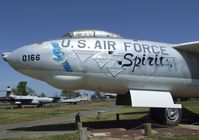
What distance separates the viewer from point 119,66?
46.5 ft

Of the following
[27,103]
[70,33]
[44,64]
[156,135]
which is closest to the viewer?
[156,135]

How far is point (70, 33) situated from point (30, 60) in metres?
2.41

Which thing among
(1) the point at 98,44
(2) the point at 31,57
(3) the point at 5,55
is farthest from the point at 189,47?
(3) the point at 5,55

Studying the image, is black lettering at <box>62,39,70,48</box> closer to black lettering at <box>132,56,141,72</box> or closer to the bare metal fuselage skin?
the bare metal fuselage skin

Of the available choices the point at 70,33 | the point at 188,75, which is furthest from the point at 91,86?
the point at 188,75

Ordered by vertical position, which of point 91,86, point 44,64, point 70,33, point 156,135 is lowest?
point 156,135

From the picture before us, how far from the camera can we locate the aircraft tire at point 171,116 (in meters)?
15.0

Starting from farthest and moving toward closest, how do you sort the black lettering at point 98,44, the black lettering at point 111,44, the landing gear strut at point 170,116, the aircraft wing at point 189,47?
the aircraft wing at point 189,47, the landing gear strut at point 170,116, the black lettering at point 111,44, the black lettering at point 98,44

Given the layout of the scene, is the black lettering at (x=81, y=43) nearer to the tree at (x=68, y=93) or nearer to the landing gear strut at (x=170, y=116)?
the tree at (x=68, y=93)

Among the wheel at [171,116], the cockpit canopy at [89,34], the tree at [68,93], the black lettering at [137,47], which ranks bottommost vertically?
the wheel at [171,116]

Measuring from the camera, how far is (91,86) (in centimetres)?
1423

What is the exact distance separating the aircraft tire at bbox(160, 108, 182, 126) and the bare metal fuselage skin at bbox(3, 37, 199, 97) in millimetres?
998

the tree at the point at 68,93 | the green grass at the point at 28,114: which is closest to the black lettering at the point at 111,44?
the tree at the point at 68,93

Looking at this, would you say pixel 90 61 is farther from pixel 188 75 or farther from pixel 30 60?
pixel 188 75
